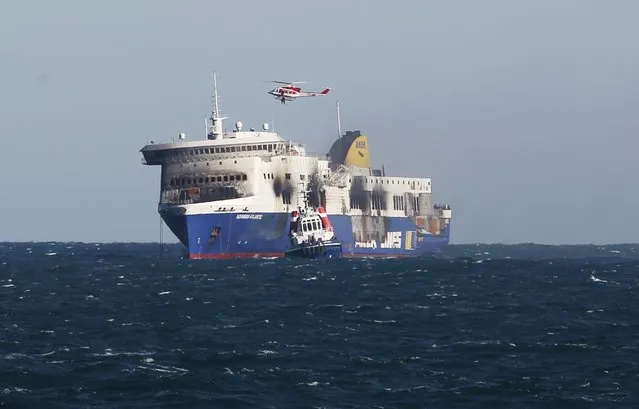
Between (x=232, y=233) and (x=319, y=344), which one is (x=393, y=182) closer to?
(x=232, y=233)

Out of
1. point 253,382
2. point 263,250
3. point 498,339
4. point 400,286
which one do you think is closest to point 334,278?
point 400,286

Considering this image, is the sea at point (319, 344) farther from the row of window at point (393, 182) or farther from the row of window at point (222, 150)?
the row of window at point (393, 182)

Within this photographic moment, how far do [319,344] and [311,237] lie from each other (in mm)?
67422

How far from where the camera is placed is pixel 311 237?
114 metres

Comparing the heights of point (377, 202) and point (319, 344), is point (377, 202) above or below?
above

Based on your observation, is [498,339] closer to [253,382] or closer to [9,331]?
[253,382]

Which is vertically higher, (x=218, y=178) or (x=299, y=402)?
(x=218, y=178)

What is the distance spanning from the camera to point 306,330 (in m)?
51.6

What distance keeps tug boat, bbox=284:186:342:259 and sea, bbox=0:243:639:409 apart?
29.8 metres

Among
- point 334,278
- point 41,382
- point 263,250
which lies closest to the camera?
point 41,382

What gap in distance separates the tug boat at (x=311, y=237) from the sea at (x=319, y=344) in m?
29.8

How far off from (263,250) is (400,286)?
36861mm

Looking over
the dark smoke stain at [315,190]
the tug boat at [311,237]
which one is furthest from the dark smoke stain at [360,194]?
the tug boat at [311,237]

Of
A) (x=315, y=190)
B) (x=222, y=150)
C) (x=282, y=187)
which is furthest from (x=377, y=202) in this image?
(x=222, y=150)
